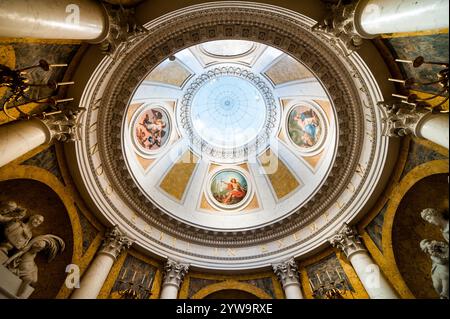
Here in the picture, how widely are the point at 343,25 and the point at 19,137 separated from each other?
296 inches

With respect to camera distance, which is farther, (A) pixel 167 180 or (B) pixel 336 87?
(A) pixel 167 180

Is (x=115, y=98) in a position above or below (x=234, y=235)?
above

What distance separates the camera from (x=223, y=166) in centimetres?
1683

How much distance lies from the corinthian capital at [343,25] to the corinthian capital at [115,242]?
9.35 metres

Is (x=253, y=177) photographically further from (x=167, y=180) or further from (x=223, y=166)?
(x=167, y=180)

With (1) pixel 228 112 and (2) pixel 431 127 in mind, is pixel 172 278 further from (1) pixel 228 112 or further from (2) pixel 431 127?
(1) pixel 228 112

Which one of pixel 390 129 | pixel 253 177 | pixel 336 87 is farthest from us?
pixel 253 177

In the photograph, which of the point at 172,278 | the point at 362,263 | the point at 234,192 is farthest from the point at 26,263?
the point at 234,192

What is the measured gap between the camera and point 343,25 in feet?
20.5

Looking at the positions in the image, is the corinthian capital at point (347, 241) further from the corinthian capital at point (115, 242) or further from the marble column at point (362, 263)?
the corinthian capital at point (115, 242)

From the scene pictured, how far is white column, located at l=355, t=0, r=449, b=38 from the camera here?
3510 millimetres
